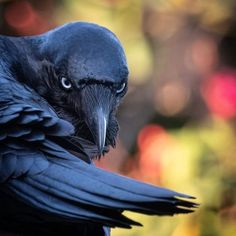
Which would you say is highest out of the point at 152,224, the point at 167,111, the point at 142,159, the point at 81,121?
the point at 167,111

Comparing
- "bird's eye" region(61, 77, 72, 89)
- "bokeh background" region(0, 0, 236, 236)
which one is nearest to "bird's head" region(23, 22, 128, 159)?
"bird's eye" region(61, 77, 72, 89)

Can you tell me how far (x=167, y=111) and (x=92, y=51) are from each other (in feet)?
6.01

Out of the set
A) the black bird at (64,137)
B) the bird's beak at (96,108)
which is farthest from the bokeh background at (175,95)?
the bird's beak at (96,108)

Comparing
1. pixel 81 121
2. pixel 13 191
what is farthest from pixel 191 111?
pixel 13 191

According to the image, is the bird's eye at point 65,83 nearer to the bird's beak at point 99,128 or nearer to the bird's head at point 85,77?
the bird's head at point 85,77

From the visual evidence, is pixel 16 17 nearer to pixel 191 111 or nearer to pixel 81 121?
pixel 191 111

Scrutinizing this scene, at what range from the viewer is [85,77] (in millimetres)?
2578

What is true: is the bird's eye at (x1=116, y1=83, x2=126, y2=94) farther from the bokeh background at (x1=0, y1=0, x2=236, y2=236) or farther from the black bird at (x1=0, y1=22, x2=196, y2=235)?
the bokeh background at (x1=0, y1=0, x2=236, y2=236)

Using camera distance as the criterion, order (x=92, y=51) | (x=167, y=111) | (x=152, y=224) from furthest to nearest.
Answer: (x=167, y=111)
(x=152, y=224)
(x=92, y=51)

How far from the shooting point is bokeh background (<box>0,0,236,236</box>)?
4141 millimetres

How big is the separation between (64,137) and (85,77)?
0.30 metres

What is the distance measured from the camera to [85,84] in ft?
8.54

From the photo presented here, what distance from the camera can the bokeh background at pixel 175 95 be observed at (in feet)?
13.6

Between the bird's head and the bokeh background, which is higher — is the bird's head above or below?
below
